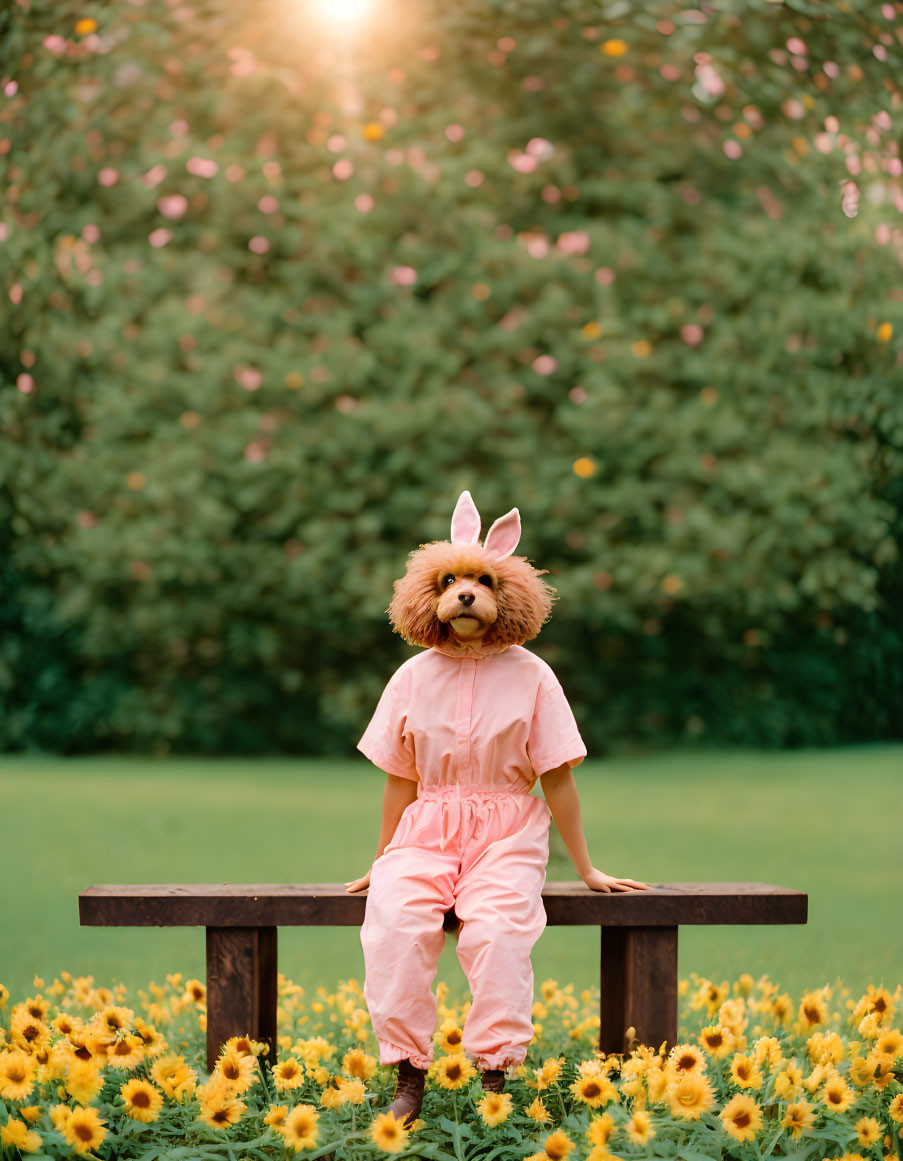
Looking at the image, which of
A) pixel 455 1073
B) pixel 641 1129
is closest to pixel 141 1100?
pixel 455 1073

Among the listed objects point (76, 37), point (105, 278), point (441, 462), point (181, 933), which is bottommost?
point (181, 933)

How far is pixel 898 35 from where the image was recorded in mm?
3148

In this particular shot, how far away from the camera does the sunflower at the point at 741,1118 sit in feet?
7.45

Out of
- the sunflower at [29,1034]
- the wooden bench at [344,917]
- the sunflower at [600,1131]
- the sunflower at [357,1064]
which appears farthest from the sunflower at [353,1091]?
the sunflower at [29,1034]

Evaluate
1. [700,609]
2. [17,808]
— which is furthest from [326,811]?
[700,609]

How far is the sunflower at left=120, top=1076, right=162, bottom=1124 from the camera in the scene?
7.70ft

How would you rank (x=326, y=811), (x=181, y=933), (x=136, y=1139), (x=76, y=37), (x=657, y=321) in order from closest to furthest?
(x=136, y=1139)
(x=76, y=37)
(x=181, y=933)
(x=326, y=811)
(x=657, y=321)

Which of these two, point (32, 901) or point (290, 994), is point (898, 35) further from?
point (32, 901)

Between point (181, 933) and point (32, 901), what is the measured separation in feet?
2.70

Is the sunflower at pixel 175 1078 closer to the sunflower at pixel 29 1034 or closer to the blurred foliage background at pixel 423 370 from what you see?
the sunflower at pixel 29 1034

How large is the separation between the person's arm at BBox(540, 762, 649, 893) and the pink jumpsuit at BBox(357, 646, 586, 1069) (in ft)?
0.13

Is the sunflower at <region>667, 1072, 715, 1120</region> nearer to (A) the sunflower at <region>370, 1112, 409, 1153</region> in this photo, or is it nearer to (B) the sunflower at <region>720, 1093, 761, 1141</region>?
(B) the sunflower at <region>720, 1093, 761, 1141</region>

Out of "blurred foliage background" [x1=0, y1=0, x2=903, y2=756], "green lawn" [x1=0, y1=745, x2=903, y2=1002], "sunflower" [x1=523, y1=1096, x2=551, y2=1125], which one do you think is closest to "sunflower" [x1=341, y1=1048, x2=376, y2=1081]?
"sunflower" [x1=523, y1=1096, x2=551, y2=1125]

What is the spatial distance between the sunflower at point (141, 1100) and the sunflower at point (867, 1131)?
1.30 m
